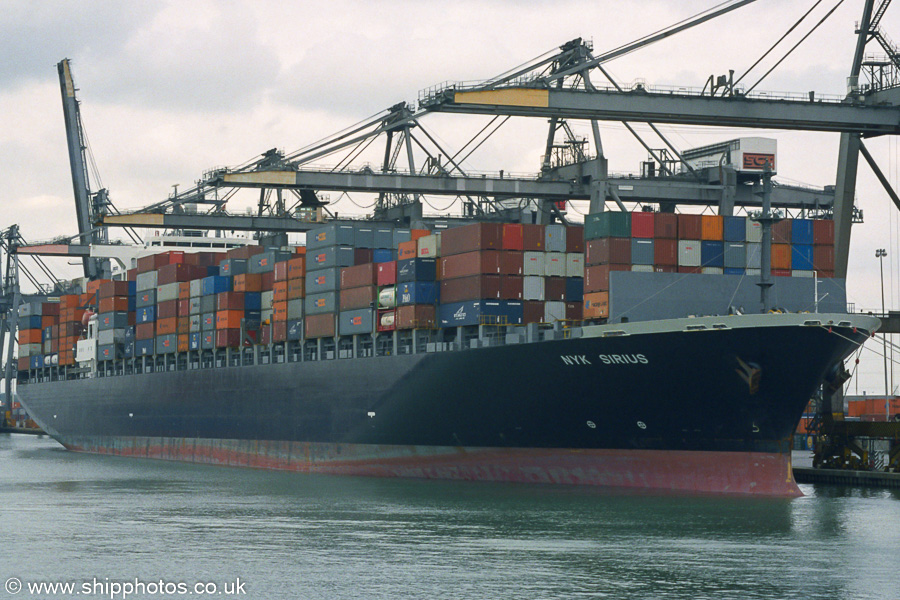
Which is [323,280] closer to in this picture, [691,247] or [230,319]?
[230,319]

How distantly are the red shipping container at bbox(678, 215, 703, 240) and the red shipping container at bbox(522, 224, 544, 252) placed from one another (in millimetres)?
5130

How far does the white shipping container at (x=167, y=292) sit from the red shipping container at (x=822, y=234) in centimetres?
3120

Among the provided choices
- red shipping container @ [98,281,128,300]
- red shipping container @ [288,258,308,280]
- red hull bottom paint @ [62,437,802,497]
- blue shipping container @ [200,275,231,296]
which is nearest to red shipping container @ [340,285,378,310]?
red shipping container @ [288,258,308,280]

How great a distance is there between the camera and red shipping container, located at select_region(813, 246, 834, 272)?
126 feet

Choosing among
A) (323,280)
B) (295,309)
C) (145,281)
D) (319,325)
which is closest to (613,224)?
(323,280)

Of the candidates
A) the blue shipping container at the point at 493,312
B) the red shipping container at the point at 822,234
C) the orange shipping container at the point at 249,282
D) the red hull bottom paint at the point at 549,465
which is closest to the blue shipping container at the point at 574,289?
the blue shipping container at the point at 493,312

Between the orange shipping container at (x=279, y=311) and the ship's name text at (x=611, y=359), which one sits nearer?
the ship's name text at (x=611, y=359)

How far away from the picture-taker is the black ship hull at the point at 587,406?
33562mm

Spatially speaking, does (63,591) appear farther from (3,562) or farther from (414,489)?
(414,489)

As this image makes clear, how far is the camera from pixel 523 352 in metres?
37.5

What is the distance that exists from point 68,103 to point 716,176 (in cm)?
5212

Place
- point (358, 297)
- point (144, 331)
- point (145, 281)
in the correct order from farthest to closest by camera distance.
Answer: point (145, 281) → point (144, 331) → point (358, 297)

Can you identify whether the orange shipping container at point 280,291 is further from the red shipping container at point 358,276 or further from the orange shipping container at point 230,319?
the red shipping container at point 358,276

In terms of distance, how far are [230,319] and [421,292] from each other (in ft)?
45.7
